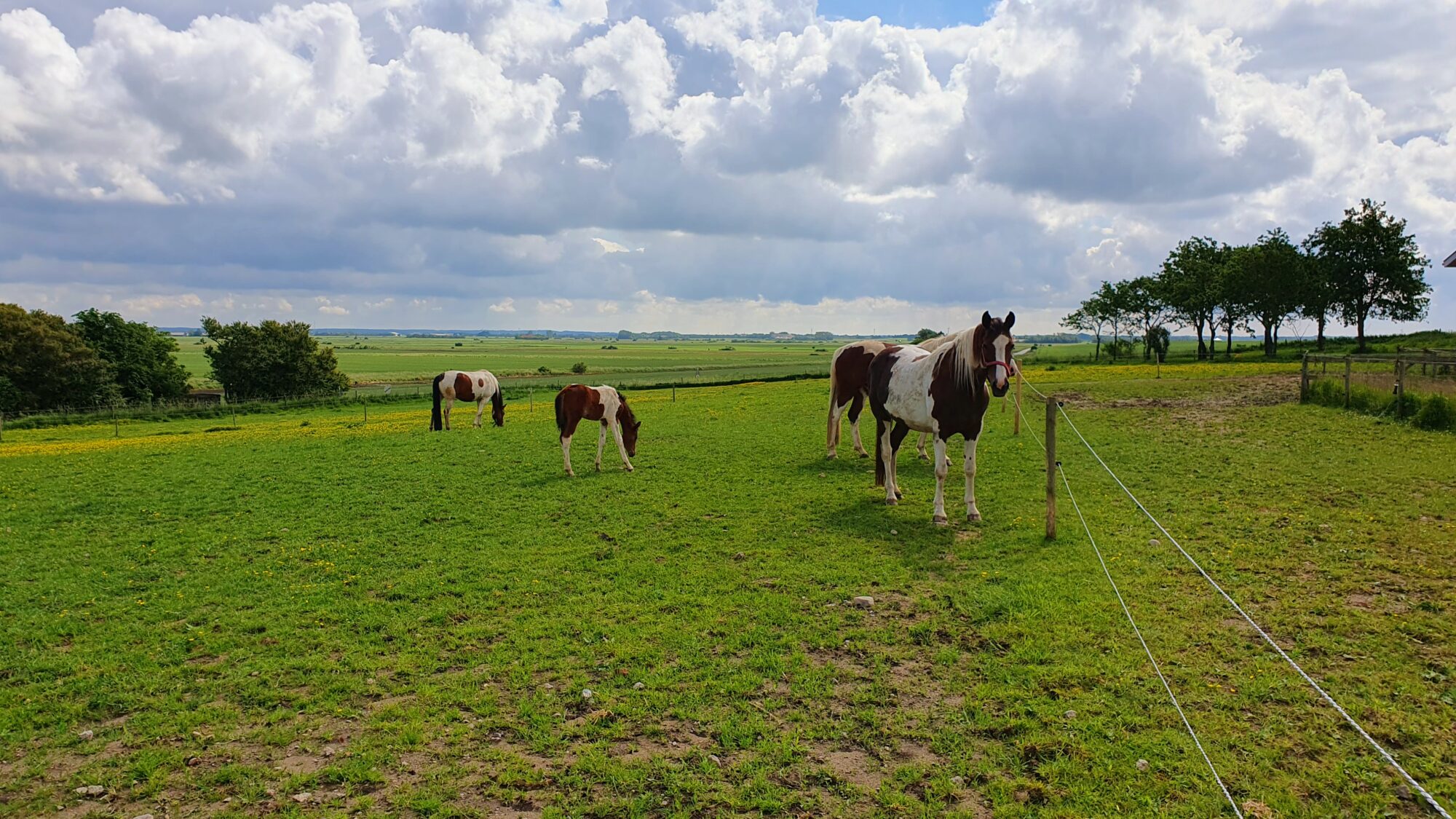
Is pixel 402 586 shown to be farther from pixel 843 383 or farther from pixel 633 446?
pixel 843 383

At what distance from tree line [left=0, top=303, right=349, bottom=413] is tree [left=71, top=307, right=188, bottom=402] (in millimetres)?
55

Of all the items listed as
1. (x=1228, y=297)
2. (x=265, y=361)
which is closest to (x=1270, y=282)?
(x=1228, y=297)

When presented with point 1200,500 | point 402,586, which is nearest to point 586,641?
point 402,586

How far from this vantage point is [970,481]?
32.2 ft

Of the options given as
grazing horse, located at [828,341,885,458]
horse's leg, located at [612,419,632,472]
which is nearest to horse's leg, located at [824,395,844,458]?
grazing horse, located at [828,341,885,458]

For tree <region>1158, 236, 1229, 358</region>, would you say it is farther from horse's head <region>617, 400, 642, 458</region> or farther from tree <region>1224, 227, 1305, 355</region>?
horse's head <region>617, 400, 642, 458</region>

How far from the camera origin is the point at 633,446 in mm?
15266

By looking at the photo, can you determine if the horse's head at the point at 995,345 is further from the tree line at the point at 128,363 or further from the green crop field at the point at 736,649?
the tree line at the point at 128,363

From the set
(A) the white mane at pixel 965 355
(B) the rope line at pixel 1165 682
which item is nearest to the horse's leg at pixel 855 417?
(A) the white mane at pixel 965 355

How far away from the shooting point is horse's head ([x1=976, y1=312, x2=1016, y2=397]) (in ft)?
29.3

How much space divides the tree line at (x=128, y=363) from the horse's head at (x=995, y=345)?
176 feet

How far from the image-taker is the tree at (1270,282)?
54.3 meters

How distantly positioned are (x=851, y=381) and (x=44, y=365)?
2168 inches

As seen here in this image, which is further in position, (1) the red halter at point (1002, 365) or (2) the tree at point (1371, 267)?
(2) the tree at point (1371, 267)
